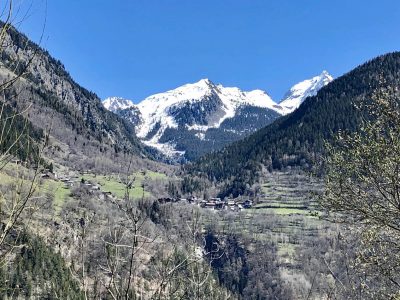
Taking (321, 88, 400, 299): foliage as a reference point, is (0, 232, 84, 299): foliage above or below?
below

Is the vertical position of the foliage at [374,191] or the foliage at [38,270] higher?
the foliage at [374,191]

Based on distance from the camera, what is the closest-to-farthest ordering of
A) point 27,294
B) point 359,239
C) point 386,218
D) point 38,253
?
point 386,218
point 359,239
point 27,294
point 38,253

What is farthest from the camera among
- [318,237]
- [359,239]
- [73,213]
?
[318,237]

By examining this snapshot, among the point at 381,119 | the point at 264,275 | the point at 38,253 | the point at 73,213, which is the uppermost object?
the point at 381,119

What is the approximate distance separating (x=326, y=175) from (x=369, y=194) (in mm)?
1491

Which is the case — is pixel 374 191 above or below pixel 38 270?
above

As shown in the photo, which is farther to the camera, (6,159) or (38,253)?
(38,253)

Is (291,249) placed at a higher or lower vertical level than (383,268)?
lower

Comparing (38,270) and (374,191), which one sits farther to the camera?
(38,270)

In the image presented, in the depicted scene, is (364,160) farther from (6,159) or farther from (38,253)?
(38,253)

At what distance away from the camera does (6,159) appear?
4844 mm

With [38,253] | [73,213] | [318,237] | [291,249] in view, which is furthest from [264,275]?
[38,253]

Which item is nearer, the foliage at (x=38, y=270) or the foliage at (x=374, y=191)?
the foliage at (x=374, y=191)

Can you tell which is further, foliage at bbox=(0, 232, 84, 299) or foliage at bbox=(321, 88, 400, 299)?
foliage at bbox=(0, 232, 84, 299)
